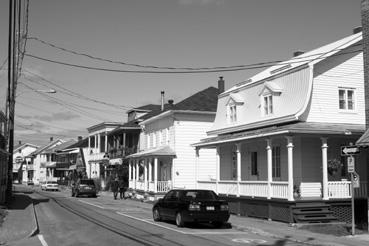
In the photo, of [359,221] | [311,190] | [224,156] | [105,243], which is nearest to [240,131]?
[224,156]

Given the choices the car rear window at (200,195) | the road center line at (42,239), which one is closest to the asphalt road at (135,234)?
the road center line at (42,239)

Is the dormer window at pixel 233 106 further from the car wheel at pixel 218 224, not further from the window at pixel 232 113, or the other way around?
the car wheel at pixel 218 224

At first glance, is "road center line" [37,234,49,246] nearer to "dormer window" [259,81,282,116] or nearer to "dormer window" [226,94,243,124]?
"dormer window" [259,81,282,116]

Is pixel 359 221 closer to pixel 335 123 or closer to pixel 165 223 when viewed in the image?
pixel 335 123

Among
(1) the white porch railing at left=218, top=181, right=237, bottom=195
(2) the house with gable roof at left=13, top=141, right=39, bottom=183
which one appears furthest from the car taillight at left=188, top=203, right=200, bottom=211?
(2) the house with gable roof at left=13, top=141, right=39, bottom=183

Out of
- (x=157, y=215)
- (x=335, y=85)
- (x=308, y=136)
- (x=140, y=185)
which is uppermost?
(x=335, y=85)

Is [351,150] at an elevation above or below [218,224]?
above

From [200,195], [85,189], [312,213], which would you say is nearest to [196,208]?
[200,195]

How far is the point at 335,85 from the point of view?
23266mm

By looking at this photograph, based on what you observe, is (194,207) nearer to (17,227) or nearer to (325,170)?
(325,170)

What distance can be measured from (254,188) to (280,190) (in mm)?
2314

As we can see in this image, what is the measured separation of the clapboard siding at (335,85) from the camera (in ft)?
74.6

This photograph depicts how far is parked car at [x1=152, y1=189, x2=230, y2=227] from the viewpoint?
18.8 m

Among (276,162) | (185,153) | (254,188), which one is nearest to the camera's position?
(254,188)
